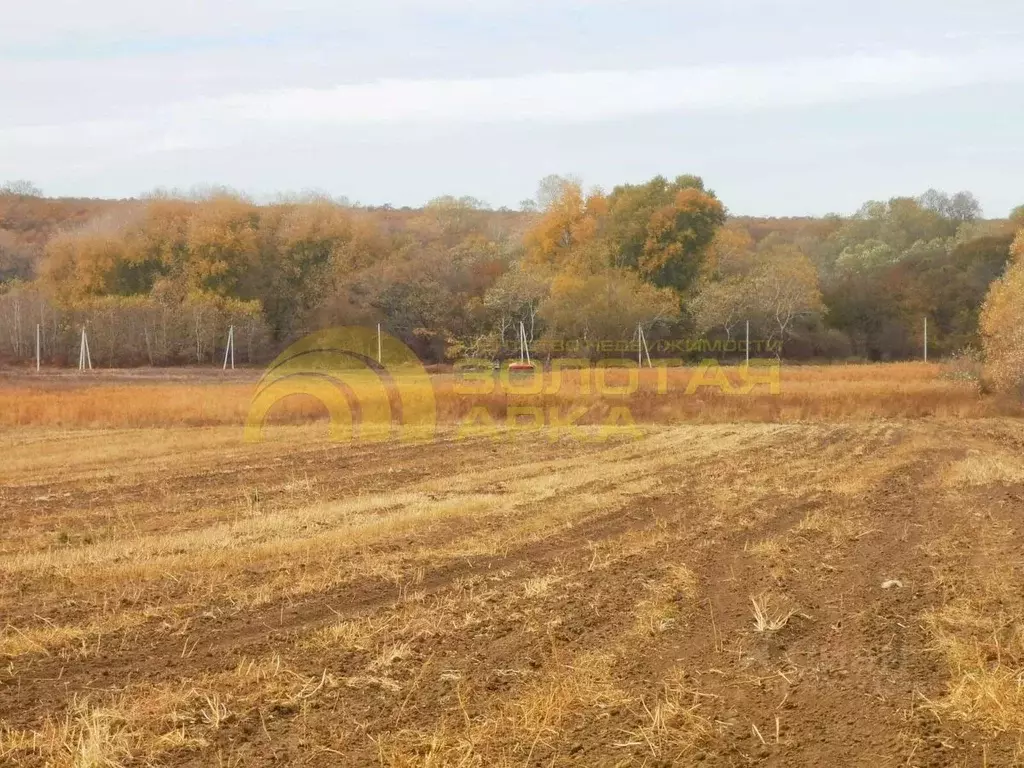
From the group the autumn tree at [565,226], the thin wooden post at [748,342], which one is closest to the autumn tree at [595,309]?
the thin wooden post at [748,342]

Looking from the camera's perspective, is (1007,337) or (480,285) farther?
(480,285)

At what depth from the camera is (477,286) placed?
205 ft

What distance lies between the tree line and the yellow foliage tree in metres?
21.2

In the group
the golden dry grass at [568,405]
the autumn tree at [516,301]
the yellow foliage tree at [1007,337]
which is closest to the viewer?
the golden dry grass at [568,405]

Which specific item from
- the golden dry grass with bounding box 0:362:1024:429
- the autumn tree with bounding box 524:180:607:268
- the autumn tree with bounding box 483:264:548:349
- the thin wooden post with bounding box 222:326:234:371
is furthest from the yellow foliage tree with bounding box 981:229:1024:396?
the thin wooden post with bounding box 222:326:234:371

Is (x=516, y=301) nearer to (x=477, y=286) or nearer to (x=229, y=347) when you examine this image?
(x=477, y=286)

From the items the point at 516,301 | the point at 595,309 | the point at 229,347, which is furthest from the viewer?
the point at 516,301

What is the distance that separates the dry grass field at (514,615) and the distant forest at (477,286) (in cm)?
3963

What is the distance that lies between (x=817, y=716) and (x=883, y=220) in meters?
85.6

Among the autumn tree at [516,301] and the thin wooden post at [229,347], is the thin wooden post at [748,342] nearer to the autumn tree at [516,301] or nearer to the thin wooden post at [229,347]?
the autumn tree at [516,301]

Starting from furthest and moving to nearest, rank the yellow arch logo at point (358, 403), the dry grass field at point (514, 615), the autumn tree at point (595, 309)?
the autumn tree at point (595, 309)
the yellow arch logo at point (358, 403)
the dry grass field at point (514, 615)

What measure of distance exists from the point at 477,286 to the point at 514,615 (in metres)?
55.9

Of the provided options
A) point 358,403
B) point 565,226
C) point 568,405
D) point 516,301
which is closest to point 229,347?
point 516,301

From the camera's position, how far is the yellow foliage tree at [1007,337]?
92.3ft
